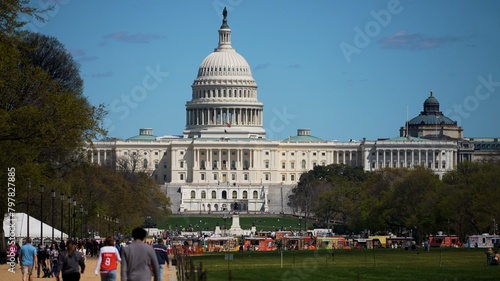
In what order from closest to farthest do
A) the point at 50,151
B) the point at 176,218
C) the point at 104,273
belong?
the point at 104,273 < the point at 50,151 < the point at 176,218

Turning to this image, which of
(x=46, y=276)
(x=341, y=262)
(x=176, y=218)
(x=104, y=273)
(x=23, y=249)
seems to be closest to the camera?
(x=104, y=273)

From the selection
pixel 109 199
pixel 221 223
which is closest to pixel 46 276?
pixel 109 199

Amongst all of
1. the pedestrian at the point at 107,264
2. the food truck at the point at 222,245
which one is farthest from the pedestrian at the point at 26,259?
the food truck at the point at 222,245

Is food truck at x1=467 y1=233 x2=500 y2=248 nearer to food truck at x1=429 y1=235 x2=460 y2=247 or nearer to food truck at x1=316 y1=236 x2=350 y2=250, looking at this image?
food truck at x1=429 y1=235 x2=460 y2=247

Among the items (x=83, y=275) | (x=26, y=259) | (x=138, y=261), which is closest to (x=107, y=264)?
(x=138, y=261)

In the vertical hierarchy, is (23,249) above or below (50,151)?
below

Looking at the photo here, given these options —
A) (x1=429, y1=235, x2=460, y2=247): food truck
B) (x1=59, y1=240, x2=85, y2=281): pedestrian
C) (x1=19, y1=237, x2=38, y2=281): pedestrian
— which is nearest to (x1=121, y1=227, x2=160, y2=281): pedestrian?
(x1=59, y1=240, x2=85, y2=281): pedestrian

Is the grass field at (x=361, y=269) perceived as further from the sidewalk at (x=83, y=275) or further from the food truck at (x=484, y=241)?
the food truck at (x=484, y=241)

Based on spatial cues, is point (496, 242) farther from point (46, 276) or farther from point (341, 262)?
point (46, 276)

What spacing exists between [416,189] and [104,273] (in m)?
83.2

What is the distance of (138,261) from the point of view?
29.3 m

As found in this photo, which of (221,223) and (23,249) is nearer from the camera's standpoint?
(23,249)

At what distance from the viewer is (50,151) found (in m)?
65.5

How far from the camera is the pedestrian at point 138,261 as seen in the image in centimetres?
2912
